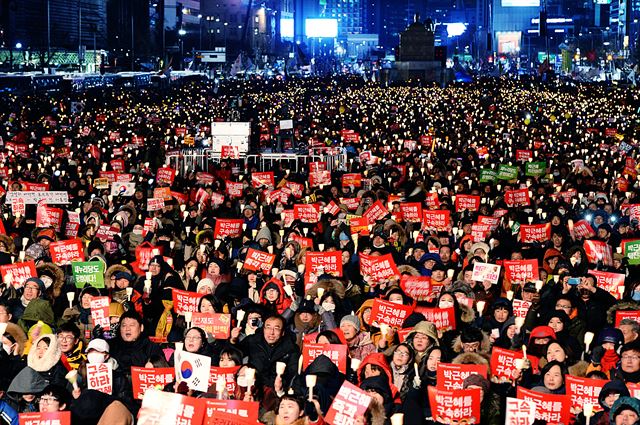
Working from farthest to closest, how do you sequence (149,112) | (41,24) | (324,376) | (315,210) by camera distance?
1. (41,24)
2. (149,112)
3. (315,210)
4. (324,376)

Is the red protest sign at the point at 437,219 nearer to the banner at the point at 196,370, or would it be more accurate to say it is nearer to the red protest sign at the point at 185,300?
the red protest sign at the point at 185,300

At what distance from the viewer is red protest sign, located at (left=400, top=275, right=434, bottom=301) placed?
13.4 m

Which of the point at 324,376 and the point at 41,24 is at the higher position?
the point at 41,24

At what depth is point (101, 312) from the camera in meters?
11.7

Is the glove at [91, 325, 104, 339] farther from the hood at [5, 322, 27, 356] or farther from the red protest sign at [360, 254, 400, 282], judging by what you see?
the red protest sign at [360, 254, 400, 282]

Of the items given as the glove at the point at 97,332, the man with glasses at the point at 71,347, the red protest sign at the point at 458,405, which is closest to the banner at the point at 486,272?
the glove at the point at 97,332

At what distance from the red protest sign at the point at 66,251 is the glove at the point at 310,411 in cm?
705

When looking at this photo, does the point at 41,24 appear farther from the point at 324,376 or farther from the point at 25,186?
the point at 324,376

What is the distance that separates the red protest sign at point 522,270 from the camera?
14250 mm

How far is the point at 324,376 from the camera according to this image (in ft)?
31.7

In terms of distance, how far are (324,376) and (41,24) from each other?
93.9 metres

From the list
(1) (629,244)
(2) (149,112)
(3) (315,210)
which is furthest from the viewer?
(2) (149,112)

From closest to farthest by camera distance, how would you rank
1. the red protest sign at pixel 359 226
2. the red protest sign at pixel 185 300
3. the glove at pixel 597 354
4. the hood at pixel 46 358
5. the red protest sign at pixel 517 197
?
the hood at pixel 46 358 → the glove at pixel 597 354 → the red protest sign at pixel 185 300 → the red protest sign at pixel 359 226 → the red protest sign at pixel 517 197

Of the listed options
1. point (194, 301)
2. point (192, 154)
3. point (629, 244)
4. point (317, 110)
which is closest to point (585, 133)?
point (192, 154)
